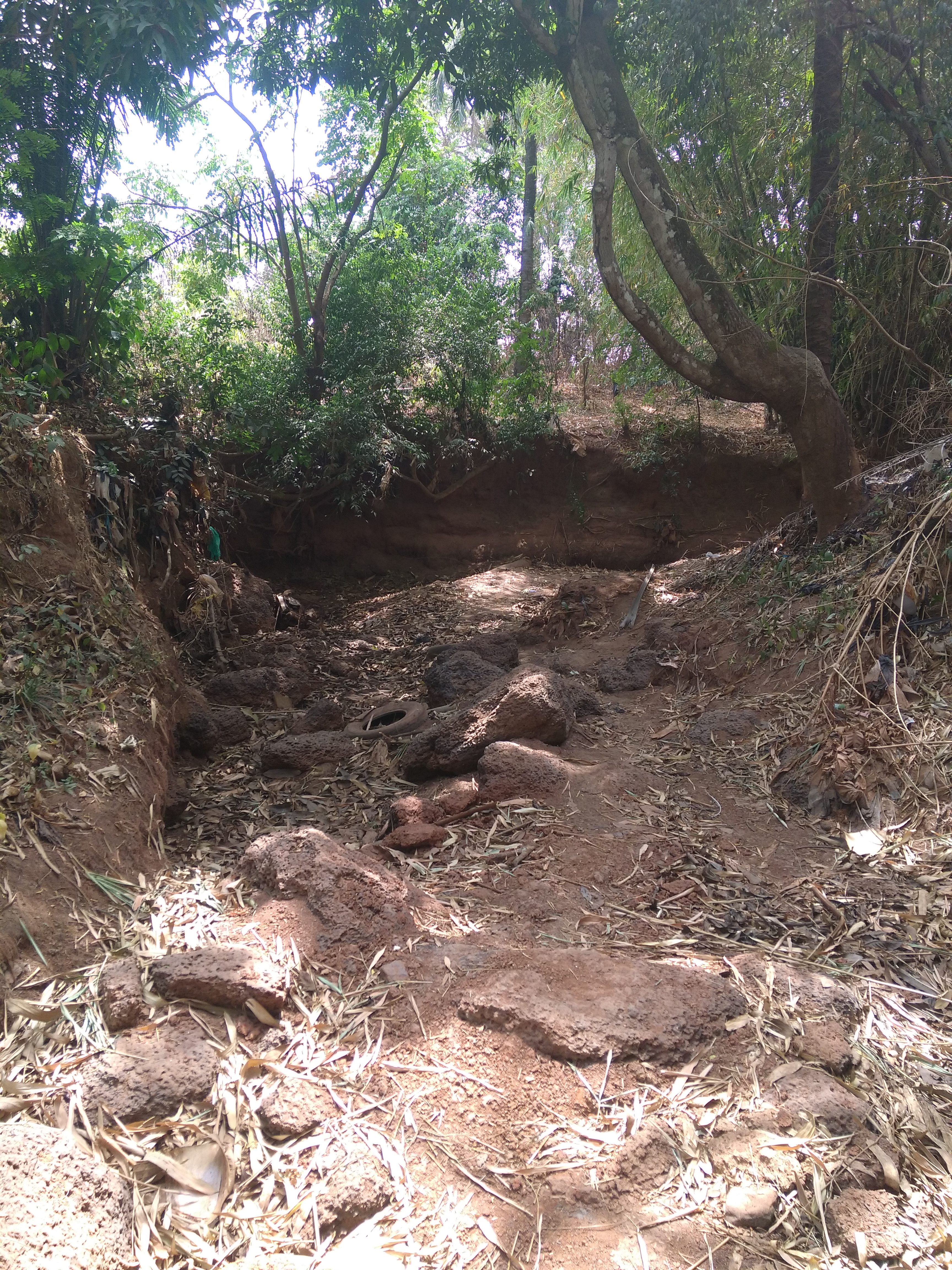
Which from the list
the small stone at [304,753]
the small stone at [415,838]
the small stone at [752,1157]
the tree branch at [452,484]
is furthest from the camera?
the tree branch at [452,484]

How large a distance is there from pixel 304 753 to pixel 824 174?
5331mm

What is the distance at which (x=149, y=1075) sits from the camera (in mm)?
1856

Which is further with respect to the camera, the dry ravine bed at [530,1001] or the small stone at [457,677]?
the small stone at [457,677]

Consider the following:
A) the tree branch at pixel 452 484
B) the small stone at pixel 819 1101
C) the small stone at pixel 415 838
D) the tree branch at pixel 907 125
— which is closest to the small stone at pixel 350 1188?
the small stone at pixel 819 1101

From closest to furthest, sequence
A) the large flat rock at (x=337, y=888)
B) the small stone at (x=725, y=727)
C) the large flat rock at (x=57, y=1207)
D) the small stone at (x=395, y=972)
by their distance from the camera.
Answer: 1. the large flat rock at (x=57, y=1207)
2. the small stone at (x=395, y=972)
3. the large flat rock at (x=337, y=888)
4. the small stone at (x=725, y=727)

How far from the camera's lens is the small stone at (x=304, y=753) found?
413 cm

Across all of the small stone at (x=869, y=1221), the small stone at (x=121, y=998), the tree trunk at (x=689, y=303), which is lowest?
the small stone at (x=869, y=1221)

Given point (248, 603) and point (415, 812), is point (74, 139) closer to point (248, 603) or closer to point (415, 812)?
point (248, 603)

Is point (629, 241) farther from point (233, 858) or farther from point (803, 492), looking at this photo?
point (233, 858)

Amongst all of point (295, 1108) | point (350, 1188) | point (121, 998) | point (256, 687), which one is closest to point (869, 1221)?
point (350, 1188)

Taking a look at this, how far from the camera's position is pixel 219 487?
6387 mm

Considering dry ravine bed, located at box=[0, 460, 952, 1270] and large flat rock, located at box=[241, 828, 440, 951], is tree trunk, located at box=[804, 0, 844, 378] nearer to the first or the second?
dry ravine bed, located at box=[0, 460, 952, 1270]

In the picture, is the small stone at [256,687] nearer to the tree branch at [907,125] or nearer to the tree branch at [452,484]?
the tree branch at [452,484]

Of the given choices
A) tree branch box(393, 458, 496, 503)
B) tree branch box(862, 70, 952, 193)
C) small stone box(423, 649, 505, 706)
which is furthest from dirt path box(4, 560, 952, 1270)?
tree branch box(393, 458, 496, 503)
